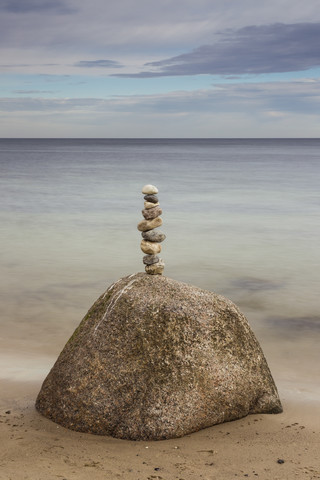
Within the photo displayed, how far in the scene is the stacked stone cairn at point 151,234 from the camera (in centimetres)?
521

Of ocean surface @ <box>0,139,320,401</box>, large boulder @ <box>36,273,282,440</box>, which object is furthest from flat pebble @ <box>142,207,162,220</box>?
ocean surface @ <box>0,139,320,401</box>

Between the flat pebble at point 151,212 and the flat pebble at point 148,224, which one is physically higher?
the flat pebble at point 151,212

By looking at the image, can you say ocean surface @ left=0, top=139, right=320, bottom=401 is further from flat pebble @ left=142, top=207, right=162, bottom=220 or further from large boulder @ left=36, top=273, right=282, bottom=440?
flat pebble @ left=142, top=207, right=162, bottom=220

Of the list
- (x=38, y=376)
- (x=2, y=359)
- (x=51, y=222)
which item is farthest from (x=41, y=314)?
→ (x=51, y=222)

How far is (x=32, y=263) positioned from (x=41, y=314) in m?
3.50

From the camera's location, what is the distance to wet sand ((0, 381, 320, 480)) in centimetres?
400

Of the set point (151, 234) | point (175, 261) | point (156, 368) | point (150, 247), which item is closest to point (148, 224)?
point (151, 234)

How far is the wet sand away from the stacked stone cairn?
1404 millimetres

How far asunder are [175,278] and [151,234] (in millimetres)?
Result: 5883

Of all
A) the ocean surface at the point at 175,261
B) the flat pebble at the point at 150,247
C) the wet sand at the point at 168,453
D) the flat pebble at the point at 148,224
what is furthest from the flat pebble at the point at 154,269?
the ocean surface at the point at 175,261

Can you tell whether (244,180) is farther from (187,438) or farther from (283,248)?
(187,438)

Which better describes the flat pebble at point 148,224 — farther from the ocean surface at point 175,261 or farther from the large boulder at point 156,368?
the ocean surface at point 175,261

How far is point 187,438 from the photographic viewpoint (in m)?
4.48

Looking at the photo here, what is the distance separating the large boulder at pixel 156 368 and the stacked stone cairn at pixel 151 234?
0.24 metres
